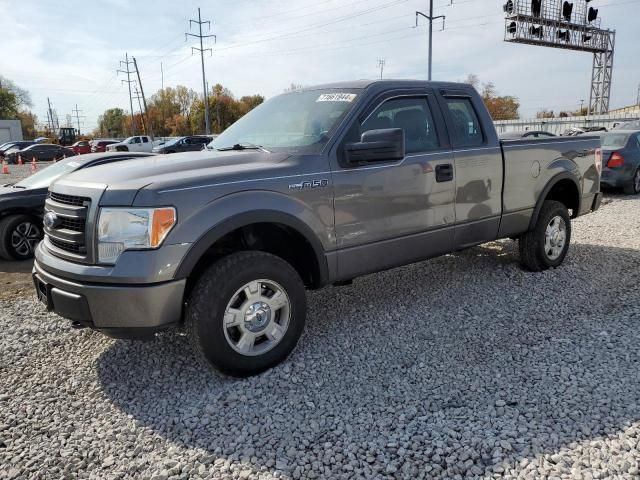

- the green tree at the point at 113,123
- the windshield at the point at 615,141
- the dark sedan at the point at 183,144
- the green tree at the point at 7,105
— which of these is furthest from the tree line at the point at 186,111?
the windshield at the point at 615,141

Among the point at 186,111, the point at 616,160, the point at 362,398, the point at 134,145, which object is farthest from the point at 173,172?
the point at 186,111

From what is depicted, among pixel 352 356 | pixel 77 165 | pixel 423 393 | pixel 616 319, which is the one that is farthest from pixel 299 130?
pixel 77 165

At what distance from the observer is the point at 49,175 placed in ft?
25.0

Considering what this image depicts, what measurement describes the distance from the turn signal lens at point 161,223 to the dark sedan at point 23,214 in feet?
14.4

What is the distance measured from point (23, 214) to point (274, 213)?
5.46 meters

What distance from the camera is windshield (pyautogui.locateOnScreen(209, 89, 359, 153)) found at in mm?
3816

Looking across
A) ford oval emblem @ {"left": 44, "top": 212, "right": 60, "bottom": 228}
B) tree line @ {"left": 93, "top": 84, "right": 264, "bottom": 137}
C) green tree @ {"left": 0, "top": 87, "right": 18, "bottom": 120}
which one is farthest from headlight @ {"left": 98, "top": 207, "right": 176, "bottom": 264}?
green tree @ {"left": 0, "top": 87, "right": 18, "bottom": 120}

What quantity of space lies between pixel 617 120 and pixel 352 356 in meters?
32.2

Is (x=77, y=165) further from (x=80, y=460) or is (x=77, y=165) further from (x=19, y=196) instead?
(x=80, y=460)

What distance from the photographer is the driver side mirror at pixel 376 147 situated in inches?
137

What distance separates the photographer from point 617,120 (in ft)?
97.3

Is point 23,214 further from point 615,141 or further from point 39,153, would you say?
point 39,153

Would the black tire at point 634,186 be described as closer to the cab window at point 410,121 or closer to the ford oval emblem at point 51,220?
the cab window at point 410,121

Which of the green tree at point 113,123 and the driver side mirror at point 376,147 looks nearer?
the driver side mirror at point 376,147
